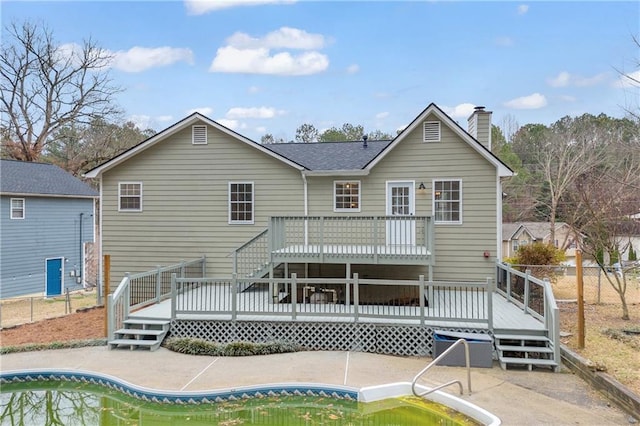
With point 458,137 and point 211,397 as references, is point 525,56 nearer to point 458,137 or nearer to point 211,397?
point 458,137

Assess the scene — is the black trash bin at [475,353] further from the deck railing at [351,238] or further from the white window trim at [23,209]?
the white window trim at [23,209]

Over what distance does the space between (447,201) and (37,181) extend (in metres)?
19.4

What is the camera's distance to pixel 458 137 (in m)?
11.5

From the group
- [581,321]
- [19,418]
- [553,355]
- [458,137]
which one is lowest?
[19,418]

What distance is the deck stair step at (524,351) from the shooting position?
7133 mm

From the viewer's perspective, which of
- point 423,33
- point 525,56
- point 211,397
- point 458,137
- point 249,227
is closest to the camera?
point 211,397

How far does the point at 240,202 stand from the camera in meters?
12.6

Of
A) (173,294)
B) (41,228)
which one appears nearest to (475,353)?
(173,294)

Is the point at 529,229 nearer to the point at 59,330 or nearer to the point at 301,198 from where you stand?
the point at 301,198

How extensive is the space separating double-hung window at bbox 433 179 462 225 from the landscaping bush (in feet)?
20.1

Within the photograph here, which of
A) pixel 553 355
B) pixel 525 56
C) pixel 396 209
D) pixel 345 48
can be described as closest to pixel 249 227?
pixel 396 209

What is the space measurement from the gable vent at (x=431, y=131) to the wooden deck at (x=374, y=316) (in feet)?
16.4

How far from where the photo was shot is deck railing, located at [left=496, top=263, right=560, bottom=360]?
7080 mm

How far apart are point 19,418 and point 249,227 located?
7.35 m
